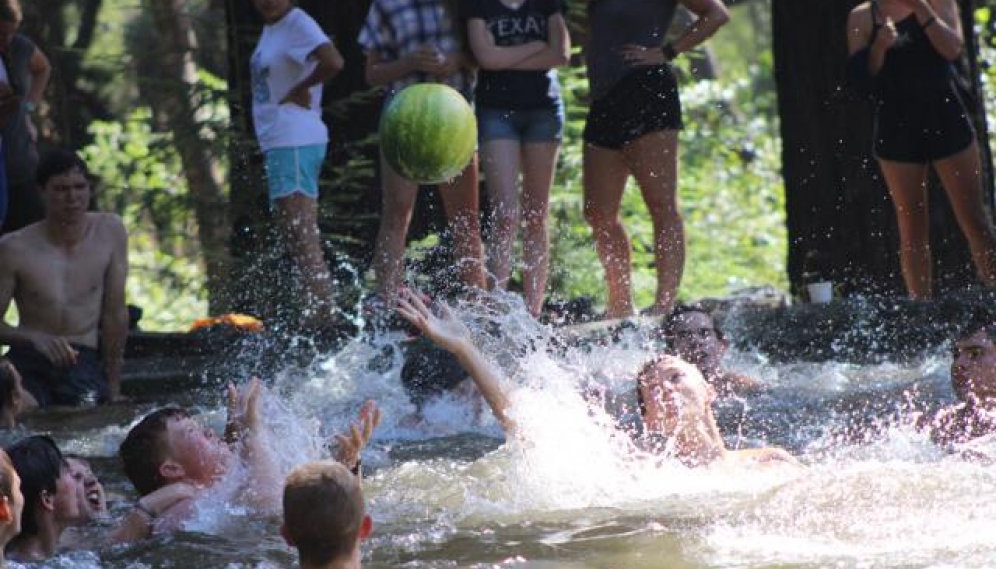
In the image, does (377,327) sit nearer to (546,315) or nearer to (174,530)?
(546,315)

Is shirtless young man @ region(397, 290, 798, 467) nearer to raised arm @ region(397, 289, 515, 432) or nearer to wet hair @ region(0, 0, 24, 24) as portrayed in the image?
raised arm @ region(397, 289, 515, 432)

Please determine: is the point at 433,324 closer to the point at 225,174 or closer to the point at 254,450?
the point at 254,450

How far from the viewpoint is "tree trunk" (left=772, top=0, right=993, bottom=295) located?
37.5 ft

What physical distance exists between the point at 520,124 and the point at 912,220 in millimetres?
2227

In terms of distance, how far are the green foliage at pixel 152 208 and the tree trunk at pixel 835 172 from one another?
4161 mm

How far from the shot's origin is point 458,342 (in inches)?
283

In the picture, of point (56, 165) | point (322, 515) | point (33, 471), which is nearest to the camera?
point (322, 515)

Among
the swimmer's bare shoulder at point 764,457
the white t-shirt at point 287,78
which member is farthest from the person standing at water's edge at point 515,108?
the swimmer's bare shoulder at point 764,457

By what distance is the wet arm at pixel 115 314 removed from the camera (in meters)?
10.3

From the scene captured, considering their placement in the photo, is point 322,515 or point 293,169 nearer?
point 322,515

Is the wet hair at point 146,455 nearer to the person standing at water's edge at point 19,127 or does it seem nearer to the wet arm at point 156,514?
the wet arm at point 156,514

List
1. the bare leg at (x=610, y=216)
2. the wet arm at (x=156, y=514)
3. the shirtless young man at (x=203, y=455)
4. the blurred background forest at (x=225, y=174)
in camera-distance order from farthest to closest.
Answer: the blurred background forest at (x=225, y=174) → the bare leg at (x=610, y=216) → the shirtless young man at (x=203, y=455) → the wet arm at (x=156, y=514)

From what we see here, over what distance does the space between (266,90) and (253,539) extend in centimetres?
428

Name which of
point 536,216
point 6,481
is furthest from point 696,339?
point 6,481
